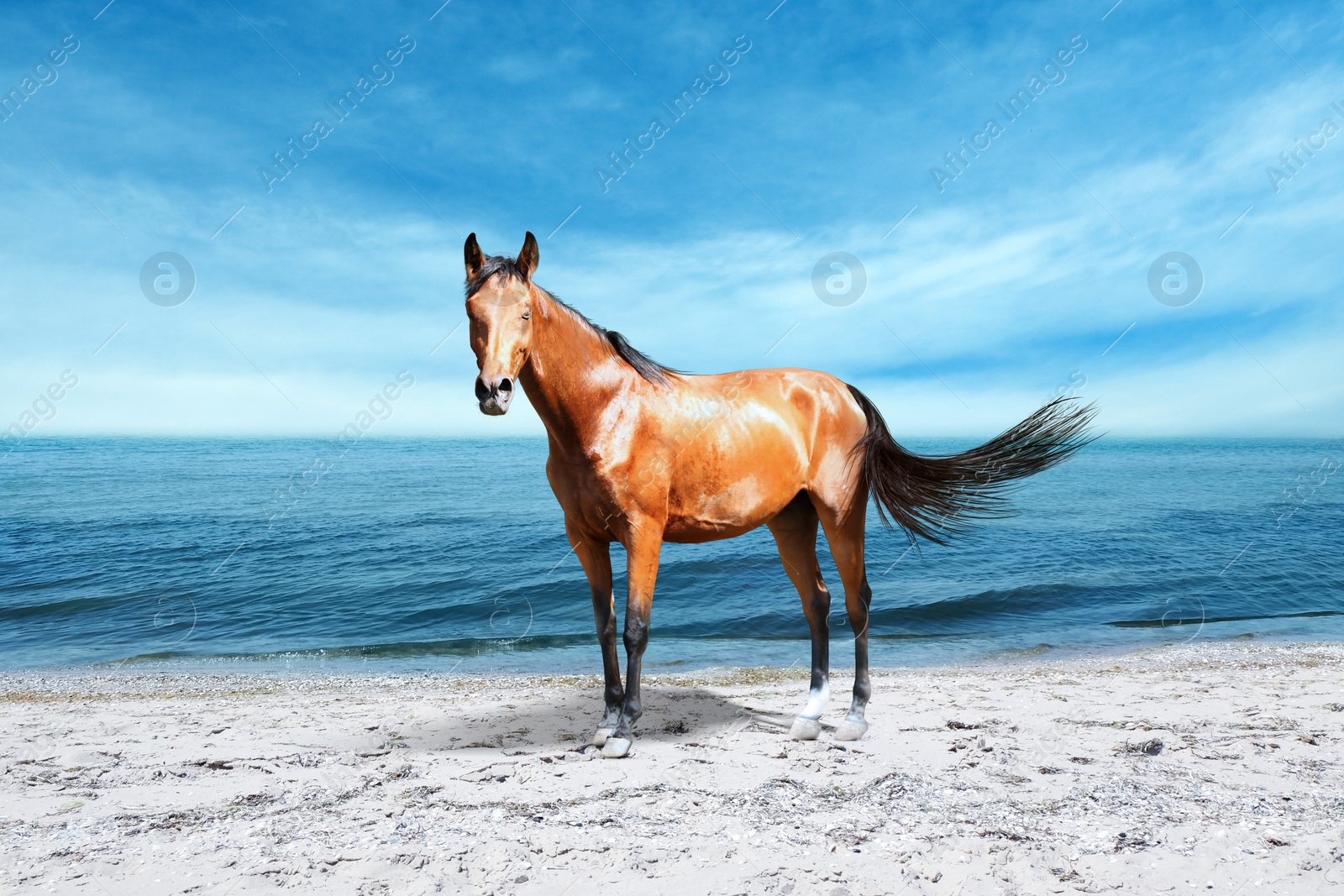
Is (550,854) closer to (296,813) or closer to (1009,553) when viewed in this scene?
(296,813)

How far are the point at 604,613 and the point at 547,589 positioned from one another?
860cm

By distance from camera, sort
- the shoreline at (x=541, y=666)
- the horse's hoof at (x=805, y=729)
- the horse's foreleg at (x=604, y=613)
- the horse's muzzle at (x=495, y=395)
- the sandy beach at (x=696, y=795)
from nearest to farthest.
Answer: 1. the sandy beach at (x=696, y=795)
2. the horse's muzzle at (x=495, y=395)
3. the horse's foreleg at (x=604, y=613)
4. the horse's hoof at (x=805, y=729)
5. the shoreline at (x=541, y=666)

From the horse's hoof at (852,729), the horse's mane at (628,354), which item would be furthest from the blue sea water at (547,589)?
the horse's mane at (628,354)

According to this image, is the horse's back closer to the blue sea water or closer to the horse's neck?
the horse's neck

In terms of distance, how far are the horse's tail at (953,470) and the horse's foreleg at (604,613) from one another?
1.91m

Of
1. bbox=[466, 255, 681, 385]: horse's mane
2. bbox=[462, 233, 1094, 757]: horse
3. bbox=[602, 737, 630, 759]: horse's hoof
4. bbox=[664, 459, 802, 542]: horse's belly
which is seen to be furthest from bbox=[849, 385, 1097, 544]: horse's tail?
bbox=[602, 737, 630, 759]: horse's hoof

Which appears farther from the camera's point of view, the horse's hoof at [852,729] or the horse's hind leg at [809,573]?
the horse's hind leg at [809,573]

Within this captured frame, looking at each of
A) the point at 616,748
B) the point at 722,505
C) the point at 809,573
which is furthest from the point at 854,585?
the point at 616,748

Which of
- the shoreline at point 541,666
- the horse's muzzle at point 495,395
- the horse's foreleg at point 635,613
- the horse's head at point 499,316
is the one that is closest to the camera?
the horse's muzzle at point 495,395

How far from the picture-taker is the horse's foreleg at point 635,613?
4066 mm

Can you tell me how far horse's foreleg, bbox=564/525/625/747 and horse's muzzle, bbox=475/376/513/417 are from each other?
1186 mm

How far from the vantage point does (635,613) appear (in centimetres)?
411

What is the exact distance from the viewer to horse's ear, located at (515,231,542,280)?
3.73m

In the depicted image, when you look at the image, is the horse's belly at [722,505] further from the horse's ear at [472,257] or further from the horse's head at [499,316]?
the horse's ear at [472,257]
